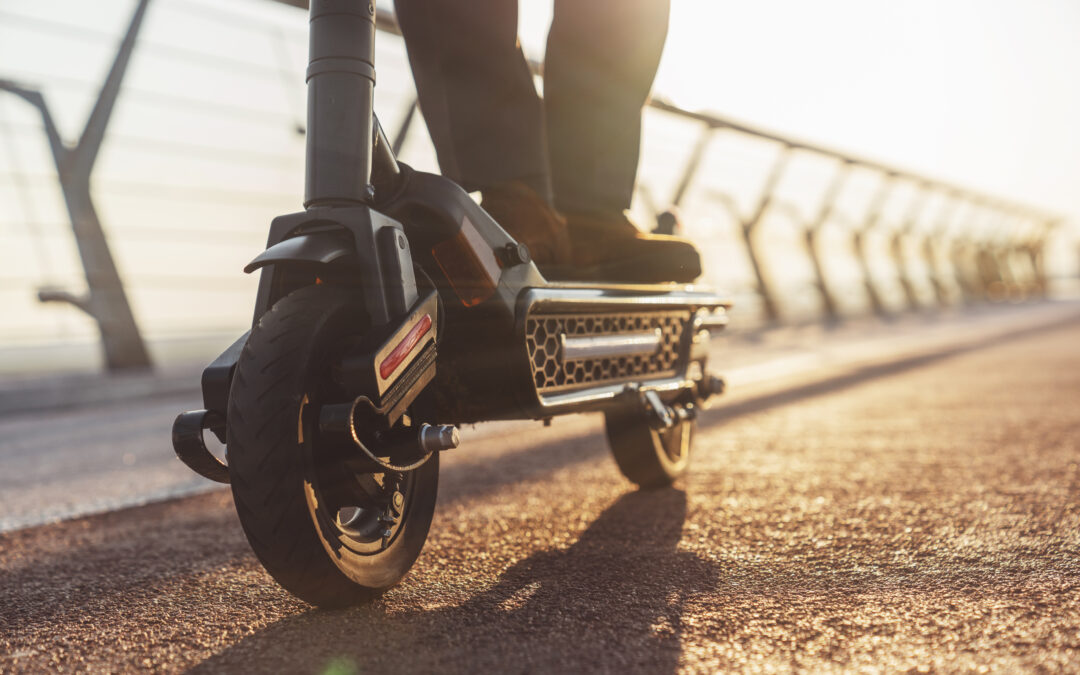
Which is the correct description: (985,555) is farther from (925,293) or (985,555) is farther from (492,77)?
(925,293)

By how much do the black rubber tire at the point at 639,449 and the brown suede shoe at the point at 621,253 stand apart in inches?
12.9

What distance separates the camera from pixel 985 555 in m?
1.58

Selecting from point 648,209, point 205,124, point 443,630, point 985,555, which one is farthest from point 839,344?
point 443,630

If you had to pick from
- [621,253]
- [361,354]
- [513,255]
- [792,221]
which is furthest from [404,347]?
[792,221]

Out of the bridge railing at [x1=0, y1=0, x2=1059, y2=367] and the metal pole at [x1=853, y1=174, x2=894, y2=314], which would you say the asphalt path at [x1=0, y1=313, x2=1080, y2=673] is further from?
the metal pole at [x1=853, y1=174, x2=894, y2=314]

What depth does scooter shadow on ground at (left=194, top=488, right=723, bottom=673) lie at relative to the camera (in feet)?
3.81

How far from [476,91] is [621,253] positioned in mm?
503

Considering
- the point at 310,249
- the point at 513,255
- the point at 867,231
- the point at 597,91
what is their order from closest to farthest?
the point at 310,249, the point at 513,255, the point at 597,91, the point at 867,231

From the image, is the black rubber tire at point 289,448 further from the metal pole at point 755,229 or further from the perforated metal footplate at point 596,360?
the metal pole at point 755,229

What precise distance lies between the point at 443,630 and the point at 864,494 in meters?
1.29

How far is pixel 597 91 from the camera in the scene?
2.04 m

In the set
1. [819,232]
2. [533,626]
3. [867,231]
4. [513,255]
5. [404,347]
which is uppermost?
[513,255]

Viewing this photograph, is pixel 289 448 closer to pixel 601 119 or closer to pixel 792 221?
pixel 601 119

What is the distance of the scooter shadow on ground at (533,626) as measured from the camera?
1162 millimetres
